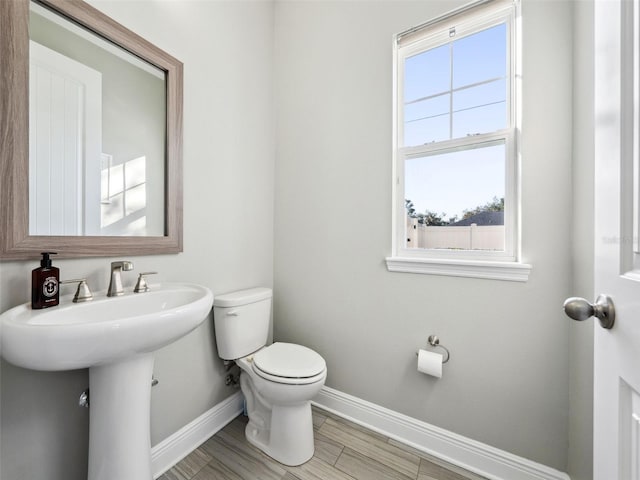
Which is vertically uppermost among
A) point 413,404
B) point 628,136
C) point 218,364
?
point 628,136

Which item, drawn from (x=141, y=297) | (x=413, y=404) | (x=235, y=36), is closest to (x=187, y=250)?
(x=141, y=297)

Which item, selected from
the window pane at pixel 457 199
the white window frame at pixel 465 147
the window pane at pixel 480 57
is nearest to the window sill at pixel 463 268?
the white window frame at pixel 465 147

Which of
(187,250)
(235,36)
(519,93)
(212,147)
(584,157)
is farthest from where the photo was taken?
(235,36)

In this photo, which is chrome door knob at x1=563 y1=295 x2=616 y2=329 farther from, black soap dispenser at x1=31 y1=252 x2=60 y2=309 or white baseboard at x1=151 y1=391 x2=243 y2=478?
white baseboard at x1=151 y1=391 x2=243 y2=478

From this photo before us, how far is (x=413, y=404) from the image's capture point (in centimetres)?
138

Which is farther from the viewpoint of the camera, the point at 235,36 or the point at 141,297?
the point at 235,36

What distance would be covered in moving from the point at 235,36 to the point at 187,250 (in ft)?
4.21

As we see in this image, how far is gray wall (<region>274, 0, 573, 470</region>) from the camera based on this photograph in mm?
1080

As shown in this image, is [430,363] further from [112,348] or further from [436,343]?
[112,348]

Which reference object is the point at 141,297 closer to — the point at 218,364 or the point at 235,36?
the point at 218,364

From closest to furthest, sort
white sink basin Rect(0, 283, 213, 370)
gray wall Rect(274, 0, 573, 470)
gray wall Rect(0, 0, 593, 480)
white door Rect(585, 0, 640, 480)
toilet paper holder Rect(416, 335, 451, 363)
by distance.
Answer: white door Rect(585, 0, 640, 480) < white sink basin Rect(0, 283, 213, 370) < gray wall Rect(0, 0, 593, 480) < gray wall Rect(274, 0, 573, 470) < toilet paper holder Rect(416, 335, 451, 363)

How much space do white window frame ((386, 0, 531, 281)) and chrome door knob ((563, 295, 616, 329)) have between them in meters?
0.72

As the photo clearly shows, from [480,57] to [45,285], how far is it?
2.01 metres

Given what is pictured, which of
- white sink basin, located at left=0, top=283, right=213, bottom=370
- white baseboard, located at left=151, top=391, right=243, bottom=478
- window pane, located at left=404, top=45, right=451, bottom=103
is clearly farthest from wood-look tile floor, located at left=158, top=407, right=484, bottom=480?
window pane, located at left=404, top=45, right=451, bottom=103
